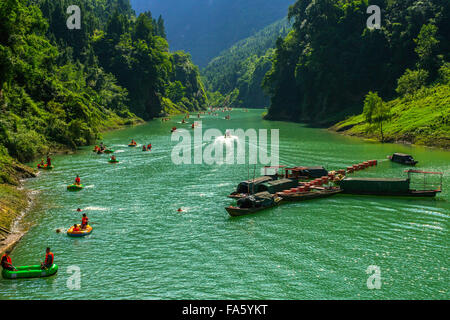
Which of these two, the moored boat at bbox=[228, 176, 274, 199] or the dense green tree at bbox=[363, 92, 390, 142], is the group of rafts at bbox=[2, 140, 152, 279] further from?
the dense green tree at bbox=[363, 92, 390, 142]

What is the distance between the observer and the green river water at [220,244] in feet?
106

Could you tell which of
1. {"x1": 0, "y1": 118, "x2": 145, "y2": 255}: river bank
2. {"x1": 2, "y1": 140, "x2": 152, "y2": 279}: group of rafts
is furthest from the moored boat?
{"x1": 0, "y1": 118, "x2": 145, "y2": 255}: river bank

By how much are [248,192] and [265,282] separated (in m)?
25.5

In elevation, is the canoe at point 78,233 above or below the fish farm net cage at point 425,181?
below

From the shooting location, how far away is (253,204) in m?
52.0

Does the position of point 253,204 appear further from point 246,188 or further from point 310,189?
point 310,189

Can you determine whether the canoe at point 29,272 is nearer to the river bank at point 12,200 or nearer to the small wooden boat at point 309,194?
the river bank at point 12,200

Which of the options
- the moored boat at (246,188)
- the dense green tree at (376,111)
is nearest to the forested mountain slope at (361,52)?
the dense green tree at (376,111)

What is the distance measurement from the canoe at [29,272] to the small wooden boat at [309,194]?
110 ft

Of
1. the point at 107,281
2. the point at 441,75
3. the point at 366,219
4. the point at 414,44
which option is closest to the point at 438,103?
the point at 441,75

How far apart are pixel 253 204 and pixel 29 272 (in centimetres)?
2756

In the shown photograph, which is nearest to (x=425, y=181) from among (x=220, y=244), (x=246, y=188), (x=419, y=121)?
(x=246, y=188)

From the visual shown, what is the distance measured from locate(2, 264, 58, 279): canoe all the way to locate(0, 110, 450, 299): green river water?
18.8 inches

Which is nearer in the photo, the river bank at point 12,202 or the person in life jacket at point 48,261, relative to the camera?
the person in life jacket at point 48,261
